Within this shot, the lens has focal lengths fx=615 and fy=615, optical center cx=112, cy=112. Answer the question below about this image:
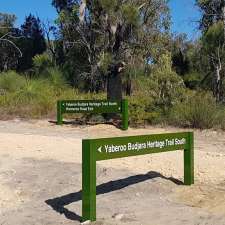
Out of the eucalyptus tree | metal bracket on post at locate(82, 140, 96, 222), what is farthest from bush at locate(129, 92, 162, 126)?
metal bracket on post at locate(82, 140, 96, 222)

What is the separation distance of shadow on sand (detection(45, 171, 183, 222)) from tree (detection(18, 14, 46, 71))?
32352mm

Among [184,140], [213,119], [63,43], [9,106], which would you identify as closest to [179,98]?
[213,119]

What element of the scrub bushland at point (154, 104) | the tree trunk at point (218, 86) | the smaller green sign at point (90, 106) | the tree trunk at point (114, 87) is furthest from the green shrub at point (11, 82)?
the tree trunk at point (218, 86)

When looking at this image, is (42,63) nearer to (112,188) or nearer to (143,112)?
(143,112)

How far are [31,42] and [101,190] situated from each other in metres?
35.1

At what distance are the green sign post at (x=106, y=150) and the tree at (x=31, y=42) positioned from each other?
3340cm

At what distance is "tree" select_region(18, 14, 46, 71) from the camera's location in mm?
42406

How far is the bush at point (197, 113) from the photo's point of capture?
17016 mm

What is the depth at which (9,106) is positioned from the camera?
2292 centimetres

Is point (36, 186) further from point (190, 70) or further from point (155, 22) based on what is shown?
point (155, 22)

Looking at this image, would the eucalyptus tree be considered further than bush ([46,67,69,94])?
No

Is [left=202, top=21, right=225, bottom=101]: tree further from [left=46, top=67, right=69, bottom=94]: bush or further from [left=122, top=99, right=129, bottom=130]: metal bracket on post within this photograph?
[left=46, top=67, right=69, bottom=94]: bush

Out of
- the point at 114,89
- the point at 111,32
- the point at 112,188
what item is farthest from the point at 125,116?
the point at 112,188

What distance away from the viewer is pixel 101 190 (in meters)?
8.98
